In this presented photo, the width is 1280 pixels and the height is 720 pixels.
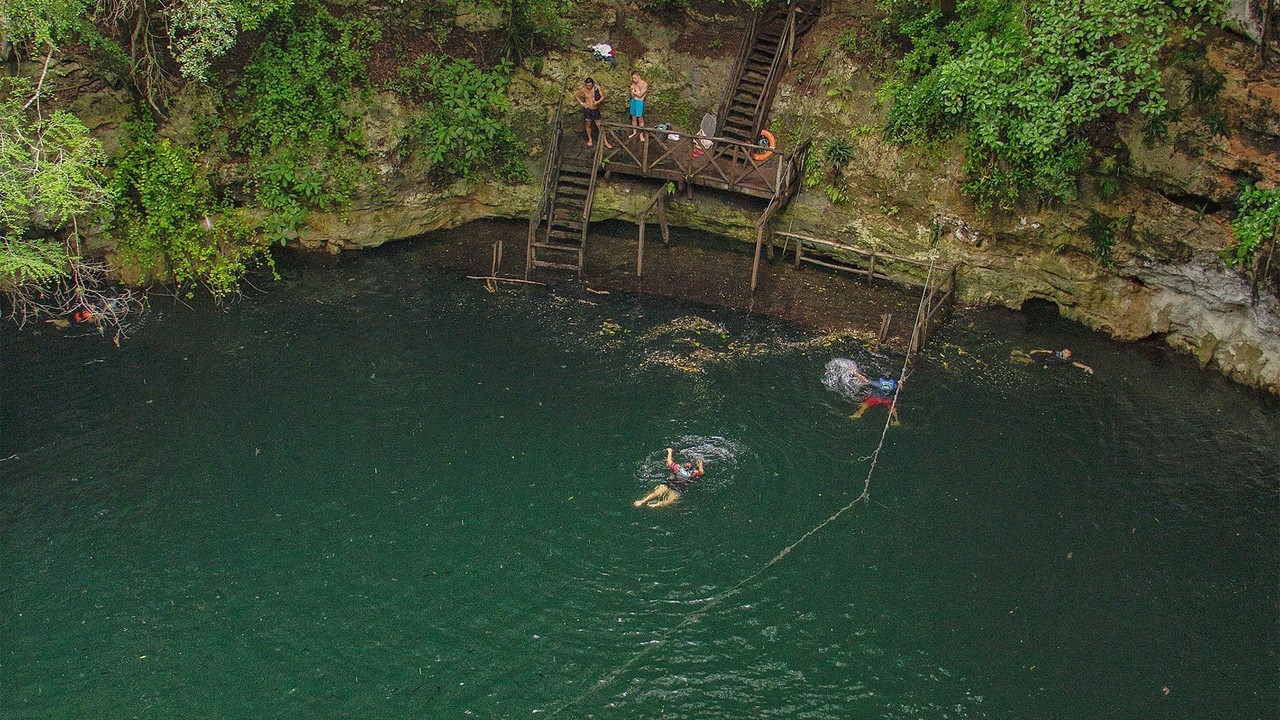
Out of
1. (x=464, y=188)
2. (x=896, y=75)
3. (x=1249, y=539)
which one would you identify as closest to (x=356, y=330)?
(x=464, y=188)

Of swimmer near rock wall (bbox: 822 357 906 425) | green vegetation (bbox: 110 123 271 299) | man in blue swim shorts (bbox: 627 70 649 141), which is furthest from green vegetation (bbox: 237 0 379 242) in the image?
swimmer near rock wall (bbox: 822 357 906 425)

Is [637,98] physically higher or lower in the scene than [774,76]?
lower

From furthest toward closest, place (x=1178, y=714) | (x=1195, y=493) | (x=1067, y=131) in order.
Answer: (x=1067, y=131) < (x=1195, y=493) < (x=1178, y=714)

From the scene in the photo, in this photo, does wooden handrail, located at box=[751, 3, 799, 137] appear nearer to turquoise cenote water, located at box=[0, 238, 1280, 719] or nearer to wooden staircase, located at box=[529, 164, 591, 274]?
wooden staircase, located at box=[529, 164, 591, 274]

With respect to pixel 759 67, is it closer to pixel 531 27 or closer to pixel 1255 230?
pixel 531 27

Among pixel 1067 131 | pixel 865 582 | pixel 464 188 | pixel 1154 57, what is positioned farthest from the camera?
pixel 464 188

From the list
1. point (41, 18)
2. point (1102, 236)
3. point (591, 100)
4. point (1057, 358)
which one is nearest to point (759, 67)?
point (591, 100)

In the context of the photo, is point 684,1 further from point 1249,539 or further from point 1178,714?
point 1178,714
